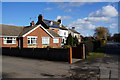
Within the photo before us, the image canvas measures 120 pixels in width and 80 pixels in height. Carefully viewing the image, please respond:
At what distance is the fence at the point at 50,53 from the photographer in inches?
516

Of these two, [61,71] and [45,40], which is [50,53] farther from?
[45,40]

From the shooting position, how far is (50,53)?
→ 14.3m

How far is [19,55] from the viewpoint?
17.4 meters

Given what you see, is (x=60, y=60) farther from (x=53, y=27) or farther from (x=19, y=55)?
(x=53, y=27)

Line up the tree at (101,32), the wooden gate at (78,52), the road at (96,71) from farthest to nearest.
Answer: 1. the tree at (101,32)
2. the wooden gate at (78,52)
3. the road at (96,71)

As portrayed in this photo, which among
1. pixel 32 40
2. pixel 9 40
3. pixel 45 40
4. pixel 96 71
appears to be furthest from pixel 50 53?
pixel 45 40

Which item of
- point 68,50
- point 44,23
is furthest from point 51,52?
point 44,23

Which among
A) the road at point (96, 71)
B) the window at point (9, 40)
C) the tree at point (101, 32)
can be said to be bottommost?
the road at point (96, 71)

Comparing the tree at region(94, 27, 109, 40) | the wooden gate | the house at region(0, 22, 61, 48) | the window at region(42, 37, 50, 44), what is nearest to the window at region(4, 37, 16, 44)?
the house at region(0, 22, 61, 48)

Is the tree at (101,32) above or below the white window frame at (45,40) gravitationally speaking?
above

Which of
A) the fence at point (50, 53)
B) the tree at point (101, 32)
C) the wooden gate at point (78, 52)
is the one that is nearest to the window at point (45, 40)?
the fence at point (50, 53)

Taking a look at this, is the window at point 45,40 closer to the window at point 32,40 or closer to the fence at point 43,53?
the window at point 32,40

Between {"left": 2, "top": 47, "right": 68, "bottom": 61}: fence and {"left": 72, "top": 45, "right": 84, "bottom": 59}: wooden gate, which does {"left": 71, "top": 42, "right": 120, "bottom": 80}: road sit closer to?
Answer: {"left": 2, "top": 47, "right": 68, "bottom": 61}: fence

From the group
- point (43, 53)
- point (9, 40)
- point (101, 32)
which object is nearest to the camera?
point (43, 53)
